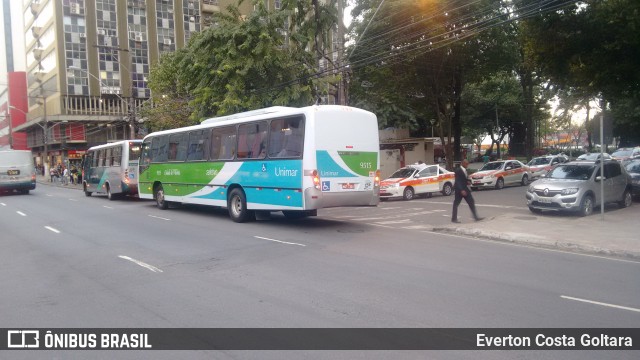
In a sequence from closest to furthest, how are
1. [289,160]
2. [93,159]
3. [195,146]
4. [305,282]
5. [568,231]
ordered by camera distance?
[305,282]
[568,231]
[289,160]
[195,146]
[93,159]

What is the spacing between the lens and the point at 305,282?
758cm

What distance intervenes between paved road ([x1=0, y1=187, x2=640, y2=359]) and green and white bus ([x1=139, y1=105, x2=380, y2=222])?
104 cm

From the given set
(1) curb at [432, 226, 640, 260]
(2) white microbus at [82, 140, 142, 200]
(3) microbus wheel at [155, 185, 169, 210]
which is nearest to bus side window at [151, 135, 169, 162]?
(3) microbus wheel at [155, 185, 169, 210]

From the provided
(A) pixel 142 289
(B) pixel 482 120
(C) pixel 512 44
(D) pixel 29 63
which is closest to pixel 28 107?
(D) pixel 29 63

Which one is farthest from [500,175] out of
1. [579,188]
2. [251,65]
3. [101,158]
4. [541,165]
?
[101,158]

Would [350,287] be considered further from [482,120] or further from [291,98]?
[482,120]

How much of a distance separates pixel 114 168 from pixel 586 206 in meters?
21.4

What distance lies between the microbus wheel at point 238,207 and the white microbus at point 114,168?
10622 millimetres

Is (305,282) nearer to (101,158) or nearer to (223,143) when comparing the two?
(223,143)

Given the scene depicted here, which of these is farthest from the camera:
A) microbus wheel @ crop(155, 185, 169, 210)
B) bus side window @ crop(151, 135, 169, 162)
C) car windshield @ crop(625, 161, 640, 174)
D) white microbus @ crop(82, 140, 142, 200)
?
white microbus @ crop(82, 140, 142, 200)

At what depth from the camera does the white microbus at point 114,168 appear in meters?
24.6

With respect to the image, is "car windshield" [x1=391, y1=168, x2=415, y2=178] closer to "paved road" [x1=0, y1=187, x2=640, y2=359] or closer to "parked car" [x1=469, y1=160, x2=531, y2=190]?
"parked car" [x1=469, y1=160, x2=531, y2=190]

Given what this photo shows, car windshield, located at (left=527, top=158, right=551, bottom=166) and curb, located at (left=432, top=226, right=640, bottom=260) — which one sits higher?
car windshield, located at (left=527, top=158, right=551, bottom=166)

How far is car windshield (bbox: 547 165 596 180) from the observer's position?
15.6 meters
